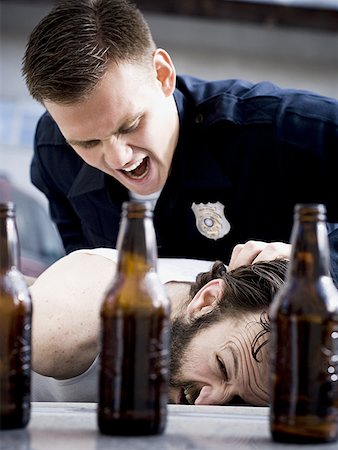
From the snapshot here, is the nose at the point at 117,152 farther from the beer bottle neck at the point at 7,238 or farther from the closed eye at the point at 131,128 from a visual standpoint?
the beer bottle neck at the point at 7,238

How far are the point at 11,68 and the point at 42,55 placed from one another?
3673 millimetres

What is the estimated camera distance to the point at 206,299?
5.83ft

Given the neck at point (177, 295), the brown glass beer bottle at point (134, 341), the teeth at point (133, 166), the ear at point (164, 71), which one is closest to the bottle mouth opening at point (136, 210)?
the brown glass beer bottle at point (134, 341)

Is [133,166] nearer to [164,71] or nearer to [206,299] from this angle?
[164,71]

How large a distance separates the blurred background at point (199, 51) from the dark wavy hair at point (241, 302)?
11.7 feet

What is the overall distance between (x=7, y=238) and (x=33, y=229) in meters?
4.33

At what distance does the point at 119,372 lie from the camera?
3.59 ft

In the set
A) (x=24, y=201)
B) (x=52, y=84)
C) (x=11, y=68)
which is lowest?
(x=24, y=201)

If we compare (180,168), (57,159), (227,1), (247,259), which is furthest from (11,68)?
(247,259)

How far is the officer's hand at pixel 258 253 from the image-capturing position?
1854 mm

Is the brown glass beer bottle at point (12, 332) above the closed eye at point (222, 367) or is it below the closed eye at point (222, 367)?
above

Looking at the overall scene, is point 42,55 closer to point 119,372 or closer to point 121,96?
point 121,96

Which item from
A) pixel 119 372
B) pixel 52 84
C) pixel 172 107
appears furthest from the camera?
pixel 172 107

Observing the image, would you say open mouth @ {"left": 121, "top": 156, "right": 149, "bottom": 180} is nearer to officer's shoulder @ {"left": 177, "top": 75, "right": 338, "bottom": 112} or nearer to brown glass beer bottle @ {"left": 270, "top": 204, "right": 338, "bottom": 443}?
officer's shoulder @ {"left": 177, "top": 75, "right": 338, "bottom": 112}
